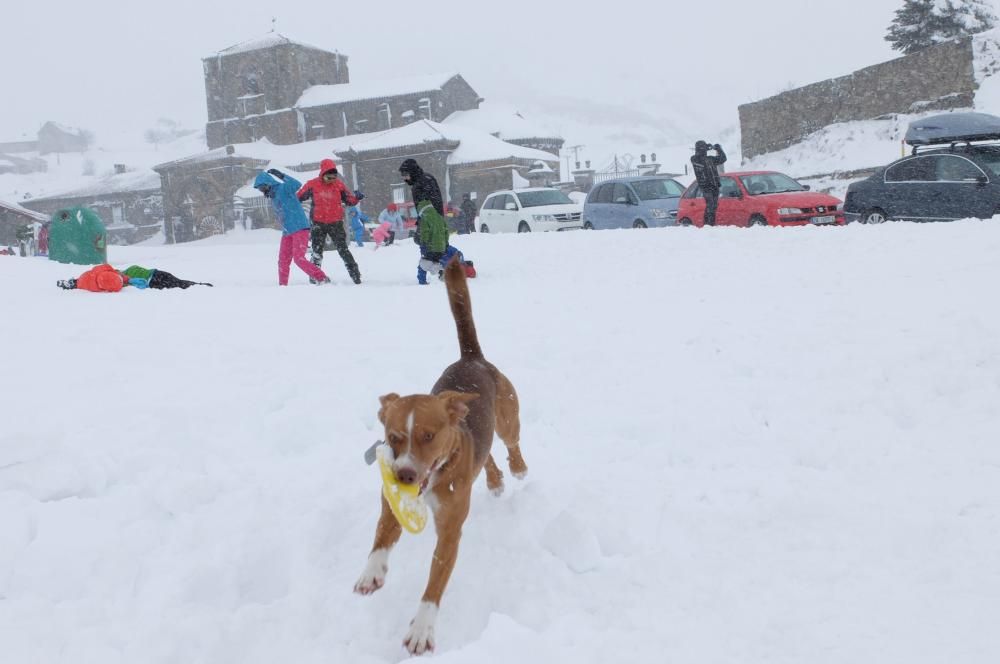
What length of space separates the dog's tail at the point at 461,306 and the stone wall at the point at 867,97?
27.6 m

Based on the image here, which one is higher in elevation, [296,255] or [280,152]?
[280,152]

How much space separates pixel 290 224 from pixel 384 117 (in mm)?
50575

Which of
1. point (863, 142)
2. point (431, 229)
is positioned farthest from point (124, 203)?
point (431, 229)

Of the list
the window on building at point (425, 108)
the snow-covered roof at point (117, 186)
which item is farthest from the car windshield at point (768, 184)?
the snow-covered roof at point (117, 186)

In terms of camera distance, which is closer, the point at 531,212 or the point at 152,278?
the point at 152,278

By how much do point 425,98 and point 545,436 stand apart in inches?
2236

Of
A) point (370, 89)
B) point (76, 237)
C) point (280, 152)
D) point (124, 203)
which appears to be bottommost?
point (76, 237)

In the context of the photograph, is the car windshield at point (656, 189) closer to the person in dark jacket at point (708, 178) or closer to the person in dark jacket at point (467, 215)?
the person in dark jacket at point (708, 178)

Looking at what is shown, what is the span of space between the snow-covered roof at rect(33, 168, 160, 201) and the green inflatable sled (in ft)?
172

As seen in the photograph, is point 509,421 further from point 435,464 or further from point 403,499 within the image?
point 403,499

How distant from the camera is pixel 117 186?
65.6 metres

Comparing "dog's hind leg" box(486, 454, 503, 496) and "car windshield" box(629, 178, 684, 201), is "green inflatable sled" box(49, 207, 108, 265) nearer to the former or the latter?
"car windshield" box(629, 178, 684, 201)

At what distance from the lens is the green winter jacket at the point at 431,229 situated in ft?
35.8

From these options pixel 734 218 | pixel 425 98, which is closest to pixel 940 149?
pixel 734 218
